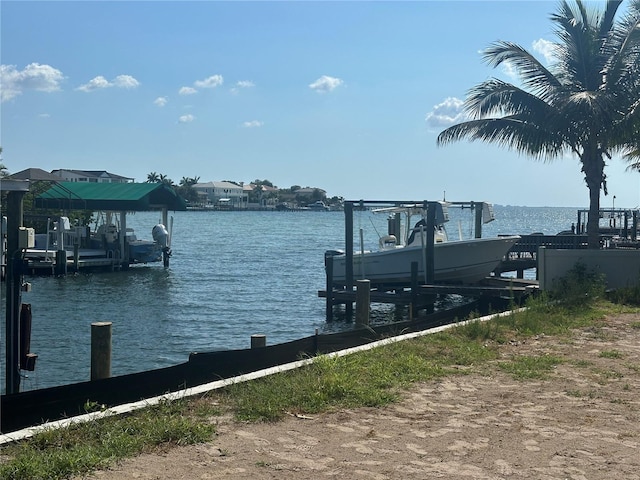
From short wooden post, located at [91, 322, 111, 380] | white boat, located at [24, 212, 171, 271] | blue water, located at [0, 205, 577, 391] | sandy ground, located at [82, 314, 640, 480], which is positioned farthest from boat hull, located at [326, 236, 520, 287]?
white boat, located at [24, 212, 171, 271]

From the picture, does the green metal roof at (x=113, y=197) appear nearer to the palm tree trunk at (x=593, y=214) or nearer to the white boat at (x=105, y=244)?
the white boat at (x=105, y=244)

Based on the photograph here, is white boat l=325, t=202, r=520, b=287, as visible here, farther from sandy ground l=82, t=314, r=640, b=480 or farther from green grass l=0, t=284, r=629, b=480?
sandy ground l=82, t=314, r=640, b=480

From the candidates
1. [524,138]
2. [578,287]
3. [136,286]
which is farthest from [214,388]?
[136,286]

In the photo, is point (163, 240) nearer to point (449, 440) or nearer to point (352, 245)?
point (352, 245)

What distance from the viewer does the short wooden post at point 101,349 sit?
8766 mm

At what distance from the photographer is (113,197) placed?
40.3m

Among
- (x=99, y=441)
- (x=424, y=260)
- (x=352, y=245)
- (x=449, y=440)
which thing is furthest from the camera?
(x=424, y=260)

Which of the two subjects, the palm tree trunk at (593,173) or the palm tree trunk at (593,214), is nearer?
the palm tree trunk at (593,173)

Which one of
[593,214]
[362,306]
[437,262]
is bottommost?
[362,306]

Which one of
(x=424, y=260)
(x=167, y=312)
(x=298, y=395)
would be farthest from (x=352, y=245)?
(x=298, y=395)

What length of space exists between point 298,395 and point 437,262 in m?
15.2

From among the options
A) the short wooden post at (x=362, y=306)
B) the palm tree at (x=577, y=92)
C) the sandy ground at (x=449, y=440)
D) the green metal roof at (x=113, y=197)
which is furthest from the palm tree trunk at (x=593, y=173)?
the green metal roof at (x=113, y=197)

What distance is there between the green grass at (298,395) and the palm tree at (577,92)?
7283 millimetres

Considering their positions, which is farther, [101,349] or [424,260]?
[424,260]
